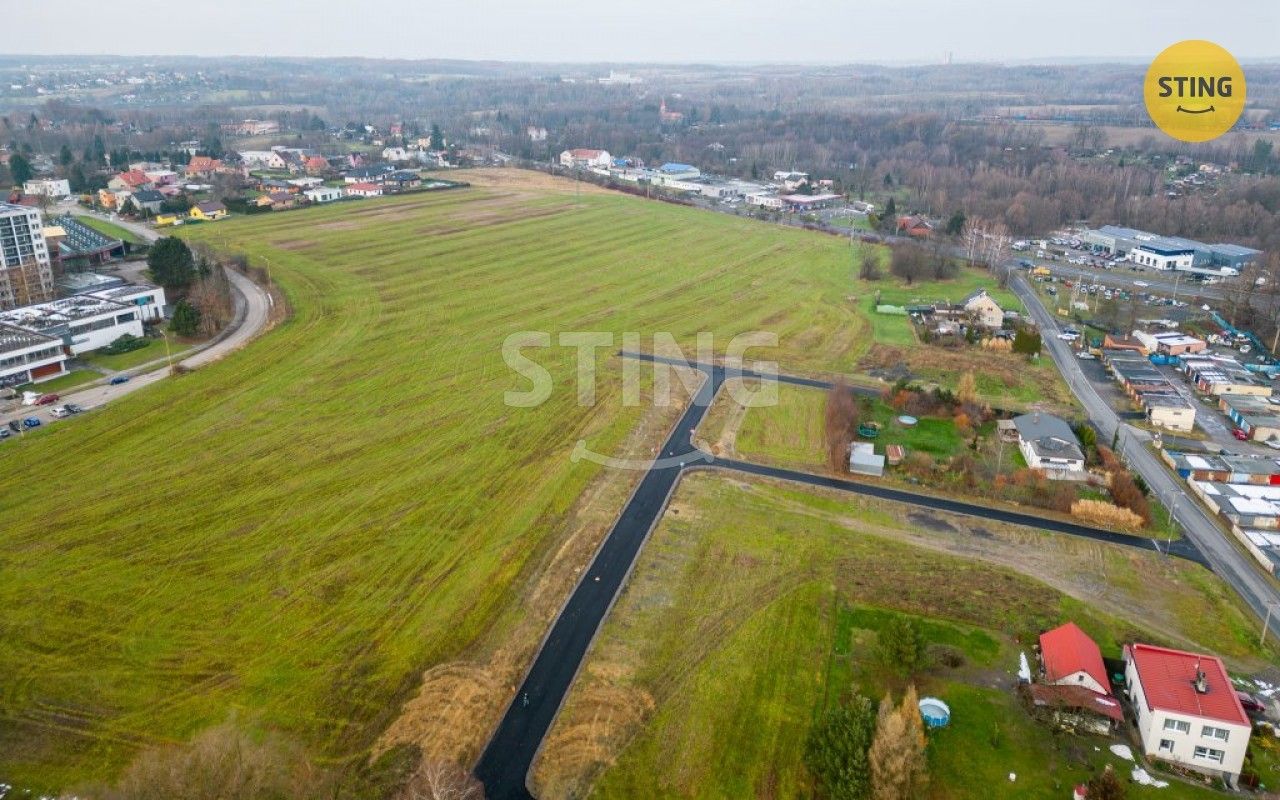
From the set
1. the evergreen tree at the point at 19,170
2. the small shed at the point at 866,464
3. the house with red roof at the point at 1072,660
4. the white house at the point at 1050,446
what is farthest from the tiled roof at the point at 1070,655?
the evergreen tree at the point at 19,170

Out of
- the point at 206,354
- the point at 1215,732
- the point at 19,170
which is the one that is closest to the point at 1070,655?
the point at 1215,732

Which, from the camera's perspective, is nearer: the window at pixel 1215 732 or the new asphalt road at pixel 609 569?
the window at pixel 1215 732

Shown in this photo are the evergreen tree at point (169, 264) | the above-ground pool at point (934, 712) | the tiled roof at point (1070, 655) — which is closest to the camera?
the above-ground pool at point (934, 712)

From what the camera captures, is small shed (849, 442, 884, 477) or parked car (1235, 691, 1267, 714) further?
small shed (849, 442, 884, 477)

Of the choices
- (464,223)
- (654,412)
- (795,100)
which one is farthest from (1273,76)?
(654,412)

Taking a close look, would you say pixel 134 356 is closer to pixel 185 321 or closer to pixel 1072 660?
pixel 185 321

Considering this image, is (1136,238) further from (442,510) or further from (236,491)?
(236,491)

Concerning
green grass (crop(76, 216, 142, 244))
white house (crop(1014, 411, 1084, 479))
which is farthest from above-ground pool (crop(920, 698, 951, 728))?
green grass (crop(76, 216, 142, 244))

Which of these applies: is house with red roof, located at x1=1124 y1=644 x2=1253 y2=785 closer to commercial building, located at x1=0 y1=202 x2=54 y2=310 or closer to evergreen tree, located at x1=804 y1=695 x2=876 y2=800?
evergreen tree, located at x1=804 y1=695 x2=876 y2=800

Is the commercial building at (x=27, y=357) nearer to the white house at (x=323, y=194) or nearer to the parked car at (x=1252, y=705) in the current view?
the parked car at (x=1252, y=705)
